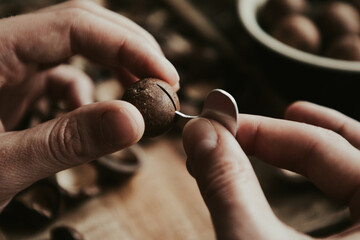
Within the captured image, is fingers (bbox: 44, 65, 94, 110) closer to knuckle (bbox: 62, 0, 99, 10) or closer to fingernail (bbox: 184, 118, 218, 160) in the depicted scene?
knuckle (bbox: 62, 0, 99, 10)

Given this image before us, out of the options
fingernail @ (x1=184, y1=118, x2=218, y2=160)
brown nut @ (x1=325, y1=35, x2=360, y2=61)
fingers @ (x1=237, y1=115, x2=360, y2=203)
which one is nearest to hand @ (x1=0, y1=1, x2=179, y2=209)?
fingernail @ (x1=184, y1=118, x2=218, y2=160)

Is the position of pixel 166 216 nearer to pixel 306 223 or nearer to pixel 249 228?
pixel 306 223

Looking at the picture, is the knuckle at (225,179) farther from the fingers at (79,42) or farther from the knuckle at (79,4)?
the knuckle at (79,4)

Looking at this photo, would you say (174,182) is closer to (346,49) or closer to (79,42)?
(79,42)

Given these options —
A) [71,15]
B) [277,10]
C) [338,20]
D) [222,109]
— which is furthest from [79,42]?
[338,20]

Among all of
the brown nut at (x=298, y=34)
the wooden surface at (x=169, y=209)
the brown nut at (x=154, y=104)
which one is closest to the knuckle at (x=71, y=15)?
the brown nut at (x=154, y=104)

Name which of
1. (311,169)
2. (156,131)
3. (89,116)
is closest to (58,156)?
(89,116)
